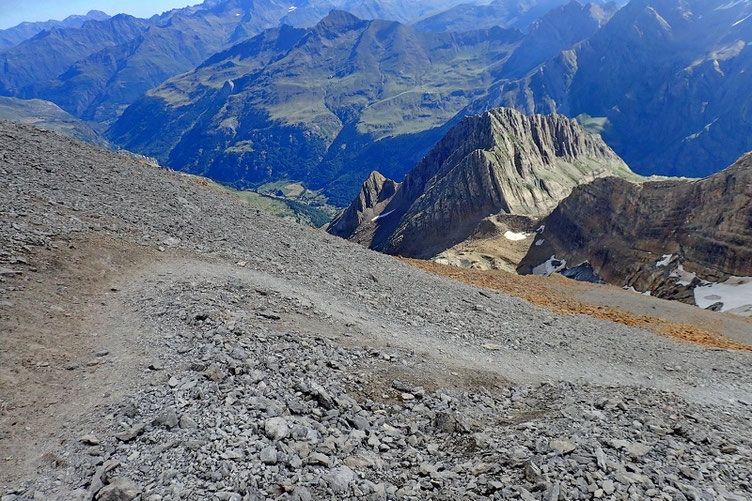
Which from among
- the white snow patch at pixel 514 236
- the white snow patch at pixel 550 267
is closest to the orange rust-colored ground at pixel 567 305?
the white snow patch at pixel 550 267

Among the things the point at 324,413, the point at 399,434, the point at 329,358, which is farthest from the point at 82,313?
the point at 399,434

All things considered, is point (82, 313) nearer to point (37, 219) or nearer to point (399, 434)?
point (37, 219)

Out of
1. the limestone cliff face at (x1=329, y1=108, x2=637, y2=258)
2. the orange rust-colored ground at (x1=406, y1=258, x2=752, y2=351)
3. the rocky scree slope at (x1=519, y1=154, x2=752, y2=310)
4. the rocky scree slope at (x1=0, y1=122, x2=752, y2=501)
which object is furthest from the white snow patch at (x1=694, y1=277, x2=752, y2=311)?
the limestone cliff face at (x1=329, y1=108, x2=637, y2=258)

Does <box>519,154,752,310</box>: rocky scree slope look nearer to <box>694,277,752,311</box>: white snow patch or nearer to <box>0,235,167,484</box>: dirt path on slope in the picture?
<box>694,277,752,311</box>: white snow patch

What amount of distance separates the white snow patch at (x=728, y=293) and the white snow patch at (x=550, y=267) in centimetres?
2919

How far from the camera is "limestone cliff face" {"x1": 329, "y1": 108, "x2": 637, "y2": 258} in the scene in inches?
4865

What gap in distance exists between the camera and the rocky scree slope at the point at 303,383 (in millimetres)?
9562

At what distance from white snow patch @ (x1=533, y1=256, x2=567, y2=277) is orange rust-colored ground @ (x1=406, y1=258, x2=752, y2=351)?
4708 centimetres

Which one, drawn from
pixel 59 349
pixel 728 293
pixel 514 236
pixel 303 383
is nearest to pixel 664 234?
pixel 728 293

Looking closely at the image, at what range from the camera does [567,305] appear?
2995cm

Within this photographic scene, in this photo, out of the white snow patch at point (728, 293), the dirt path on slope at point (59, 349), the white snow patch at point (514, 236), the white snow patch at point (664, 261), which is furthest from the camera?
the white snow patch at point (514, 236)

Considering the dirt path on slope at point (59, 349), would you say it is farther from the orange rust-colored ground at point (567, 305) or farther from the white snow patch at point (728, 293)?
the white snow patch at point (728, 293)

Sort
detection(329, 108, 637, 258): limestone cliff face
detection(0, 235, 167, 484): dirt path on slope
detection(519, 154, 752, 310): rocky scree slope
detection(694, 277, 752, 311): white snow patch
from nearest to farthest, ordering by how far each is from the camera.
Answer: detection(0, 235, 167, 484): dirt path on slope, detection(694, 277, 752, 311): white snow patch, detection(519, 154, 752, 310): rocky scree slope, detection(329, 108, 637, 258): limestone cliff face

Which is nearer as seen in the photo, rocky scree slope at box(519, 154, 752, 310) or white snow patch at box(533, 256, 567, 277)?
rocky scree slope at box(519, 154, 752, 310)
